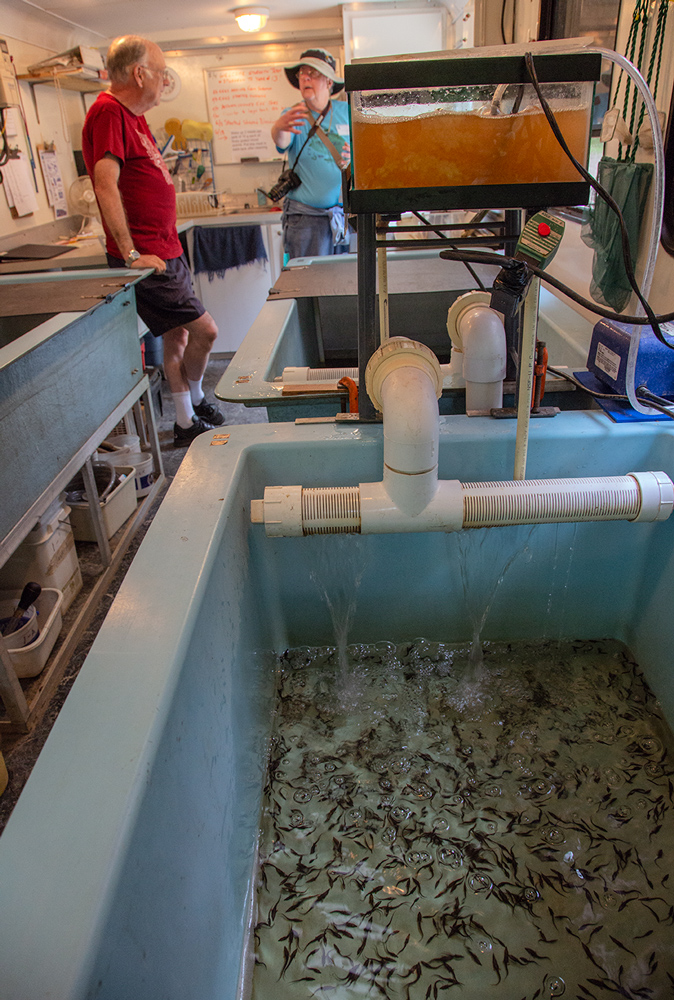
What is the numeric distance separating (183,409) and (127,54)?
153cm

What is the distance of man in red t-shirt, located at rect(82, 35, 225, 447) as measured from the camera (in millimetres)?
2518

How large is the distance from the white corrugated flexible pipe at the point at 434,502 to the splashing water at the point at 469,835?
0.46m

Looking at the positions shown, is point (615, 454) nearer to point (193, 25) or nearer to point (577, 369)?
point (577, 369)

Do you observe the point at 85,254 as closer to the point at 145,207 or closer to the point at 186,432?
the point at 145,207

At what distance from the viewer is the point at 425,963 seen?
0.99 meters

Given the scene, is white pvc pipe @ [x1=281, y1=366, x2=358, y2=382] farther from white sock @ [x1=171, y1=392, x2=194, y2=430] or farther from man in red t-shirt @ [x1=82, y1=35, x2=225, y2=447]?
white sock @ [x1=171, y1=392, x2=194, y2=430]

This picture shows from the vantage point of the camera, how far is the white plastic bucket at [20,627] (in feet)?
5.64

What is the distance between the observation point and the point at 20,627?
68.7 inches

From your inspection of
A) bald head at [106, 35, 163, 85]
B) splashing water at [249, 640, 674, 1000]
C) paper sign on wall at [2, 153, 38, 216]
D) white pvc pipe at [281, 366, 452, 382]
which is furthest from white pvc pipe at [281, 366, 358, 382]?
paper sign on wall at [2, 153, 38, 216]

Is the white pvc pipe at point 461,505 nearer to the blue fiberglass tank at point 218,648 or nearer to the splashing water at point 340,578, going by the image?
the blue fiberglass tank at point 218,648

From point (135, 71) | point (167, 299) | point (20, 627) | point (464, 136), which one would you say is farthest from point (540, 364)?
point (135, 71)

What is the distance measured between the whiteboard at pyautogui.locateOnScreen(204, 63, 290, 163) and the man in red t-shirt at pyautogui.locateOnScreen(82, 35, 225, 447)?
2.91 metres

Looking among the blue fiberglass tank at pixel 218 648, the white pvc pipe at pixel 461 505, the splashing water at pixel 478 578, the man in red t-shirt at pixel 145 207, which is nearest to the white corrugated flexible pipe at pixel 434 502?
the white pvc pipe at pixel 461 505

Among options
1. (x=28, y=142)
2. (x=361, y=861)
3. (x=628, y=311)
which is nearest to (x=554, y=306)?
(x=628, y=311)
